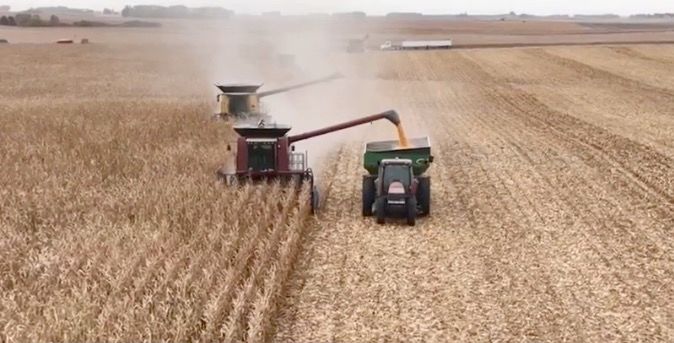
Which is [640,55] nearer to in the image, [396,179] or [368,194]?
[368,194]

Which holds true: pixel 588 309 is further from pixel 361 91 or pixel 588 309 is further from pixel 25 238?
pixel 361 91

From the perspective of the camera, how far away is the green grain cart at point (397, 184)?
10.3 m

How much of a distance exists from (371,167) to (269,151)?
1.58 meters

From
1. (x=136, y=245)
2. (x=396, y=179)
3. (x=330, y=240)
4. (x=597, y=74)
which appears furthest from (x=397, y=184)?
(x=597, y=74)

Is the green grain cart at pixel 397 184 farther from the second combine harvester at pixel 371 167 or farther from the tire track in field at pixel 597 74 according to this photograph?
the tire track in field at pixel 597 74

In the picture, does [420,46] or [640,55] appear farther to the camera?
[420,46]

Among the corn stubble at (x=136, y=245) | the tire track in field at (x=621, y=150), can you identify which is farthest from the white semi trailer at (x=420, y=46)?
the corn stubble at (x=136, y=245)

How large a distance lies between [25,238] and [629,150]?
12619 millimetres

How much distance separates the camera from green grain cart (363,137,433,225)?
10.3 metres

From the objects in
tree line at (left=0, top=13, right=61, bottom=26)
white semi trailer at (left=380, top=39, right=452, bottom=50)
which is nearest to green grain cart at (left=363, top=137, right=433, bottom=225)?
white semi trailer at (left=380, top=39, right=452, bottom=50)

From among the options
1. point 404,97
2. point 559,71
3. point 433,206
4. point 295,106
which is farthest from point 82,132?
point 559,71

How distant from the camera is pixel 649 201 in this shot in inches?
469

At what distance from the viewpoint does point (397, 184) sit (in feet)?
33.8

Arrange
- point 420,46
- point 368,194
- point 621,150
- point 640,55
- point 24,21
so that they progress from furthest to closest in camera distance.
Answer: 1. point 24,21
2. point 420,46
3. point 640,55
4. point 621,150
5. point 368,194
